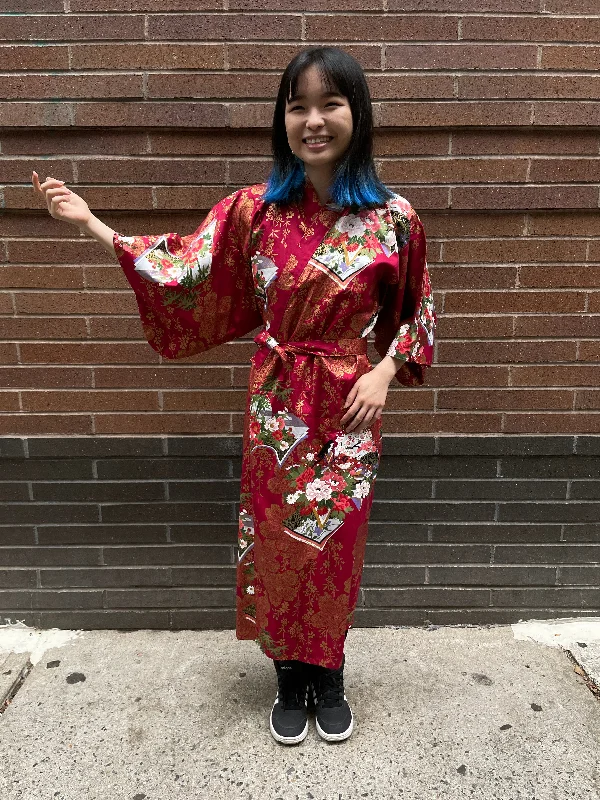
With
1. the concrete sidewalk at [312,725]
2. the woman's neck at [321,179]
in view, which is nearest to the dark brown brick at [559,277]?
the woman's neck at [321,179]

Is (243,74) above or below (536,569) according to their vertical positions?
above

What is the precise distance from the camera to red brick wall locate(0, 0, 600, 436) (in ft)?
6.99

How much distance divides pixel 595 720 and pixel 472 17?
92.3 inches

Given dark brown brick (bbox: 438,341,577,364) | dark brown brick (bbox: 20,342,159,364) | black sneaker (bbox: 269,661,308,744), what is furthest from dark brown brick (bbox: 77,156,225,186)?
black sneaker (bbox: 269,661,308,744)

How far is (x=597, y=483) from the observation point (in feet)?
8.09

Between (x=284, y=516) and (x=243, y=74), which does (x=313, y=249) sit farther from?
(x=243, y=74)

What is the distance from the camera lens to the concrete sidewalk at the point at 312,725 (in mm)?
1774

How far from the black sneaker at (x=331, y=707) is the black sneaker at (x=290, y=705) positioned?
0.15 feet

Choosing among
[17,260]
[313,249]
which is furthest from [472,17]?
[17,260]

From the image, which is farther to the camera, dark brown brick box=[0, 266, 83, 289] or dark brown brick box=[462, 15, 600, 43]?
dark brown brick box=[0, 266, 83, 289]

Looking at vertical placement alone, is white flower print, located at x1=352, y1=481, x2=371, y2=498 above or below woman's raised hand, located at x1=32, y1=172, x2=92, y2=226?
below

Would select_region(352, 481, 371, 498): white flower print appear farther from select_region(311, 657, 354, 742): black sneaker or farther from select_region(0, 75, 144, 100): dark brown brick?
select_region(0, 75, 144, 100): dark brown brick

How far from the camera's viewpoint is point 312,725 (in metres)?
2.01

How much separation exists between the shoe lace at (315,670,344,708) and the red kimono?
0.43 ft
